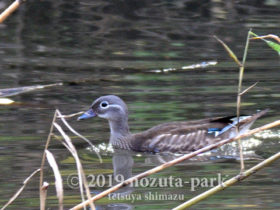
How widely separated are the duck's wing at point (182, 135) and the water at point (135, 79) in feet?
0.73

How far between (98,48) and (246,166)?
7.20 meters

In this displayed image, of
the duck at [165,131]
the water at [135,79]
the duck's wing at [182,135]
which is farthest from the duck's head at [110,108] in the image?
the duck's wing at [182,135]

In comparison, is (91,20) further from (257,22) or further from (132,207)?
(132,207)

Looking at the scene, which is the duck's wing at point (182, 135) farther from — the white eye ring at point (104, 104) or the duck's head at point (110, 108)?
the white eye ring at point (104, 104)

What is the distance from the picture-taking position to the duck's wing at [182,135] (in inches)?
388

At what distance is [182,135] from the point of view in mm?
9977

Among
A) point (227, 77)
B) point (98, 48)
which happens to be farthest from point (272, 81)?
point (98, 48)

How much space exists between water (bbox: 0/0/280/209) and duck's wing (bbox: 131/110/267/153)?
0.73ft

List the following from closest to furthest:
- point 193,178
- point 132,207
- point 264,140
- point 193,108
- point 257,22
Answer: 1. point 132,207
2. point 193,178
3. point 264,140
4. point 193,108
5. point 257,22

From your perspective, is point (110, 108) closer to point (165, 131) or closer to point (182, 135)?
point (165, 131)

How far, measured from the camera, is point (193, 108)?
36.0 ft

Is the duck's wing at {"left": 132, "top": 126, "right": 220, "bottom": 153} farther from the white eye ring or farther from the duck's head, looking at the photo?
the white eye ring

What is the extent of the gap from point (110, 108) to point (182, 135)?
1072mm

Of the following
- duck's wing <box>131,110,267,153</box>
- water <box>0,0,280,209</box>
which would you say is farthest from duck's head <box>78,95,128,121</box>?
duck's wing <box>131,110,267,153</box>
